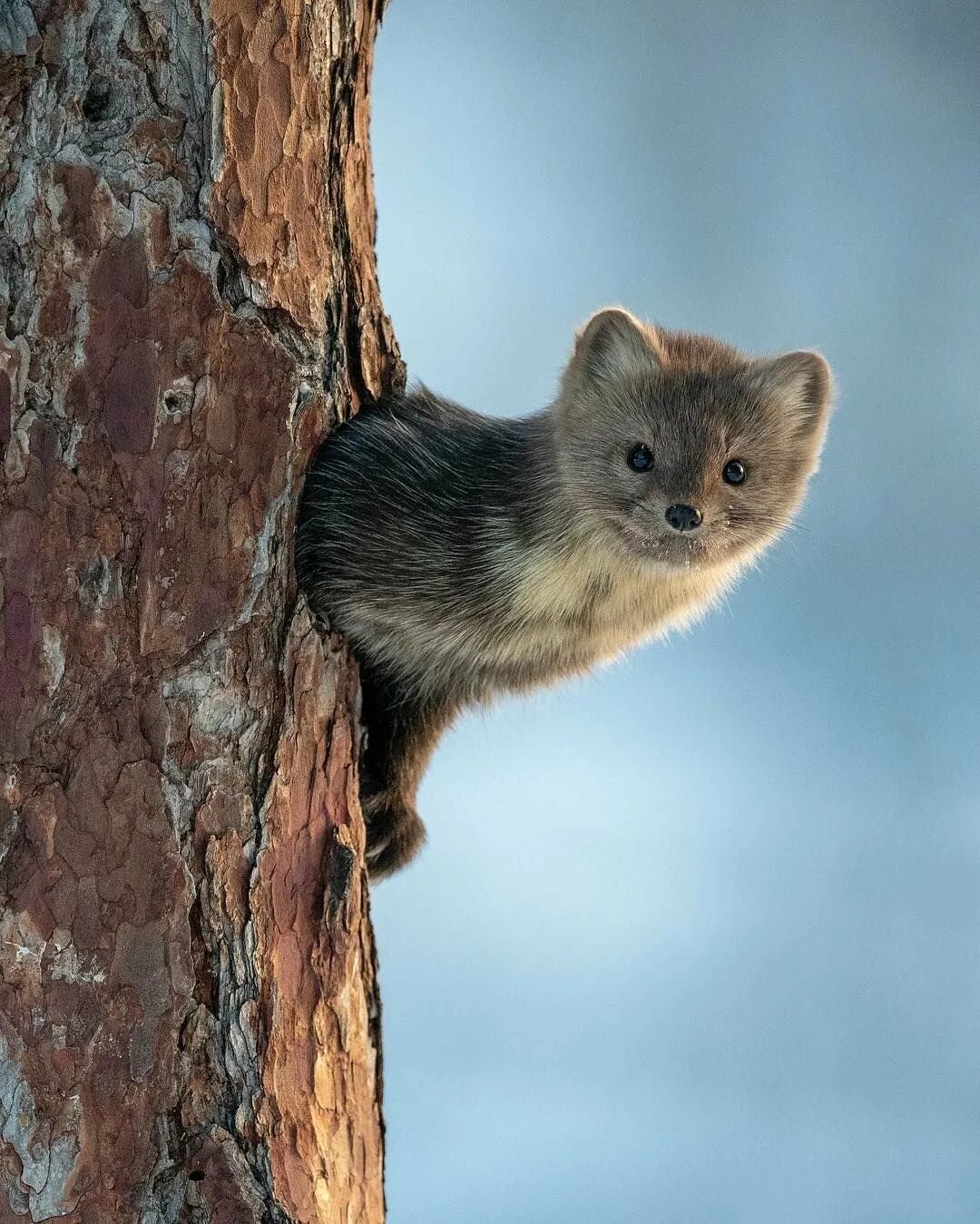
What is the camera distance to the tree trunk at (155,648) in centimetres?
219

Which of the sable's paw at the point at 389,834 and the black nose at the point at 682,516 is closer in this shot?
the black nose at the point at 682,516

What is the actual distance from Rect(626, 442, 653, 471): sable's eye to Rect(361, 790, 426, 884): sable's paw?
0.93 metres

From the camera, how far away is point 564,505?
275cm

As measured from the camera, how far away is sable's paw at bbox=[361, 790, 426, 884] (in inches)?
122

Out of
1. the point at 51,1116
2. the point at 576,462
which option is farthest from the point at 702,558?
the point at 51,1116

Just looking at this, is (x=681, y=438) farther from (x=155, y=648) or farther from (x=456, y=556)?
(x=155, y=648)

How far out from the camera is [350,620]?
269 cm

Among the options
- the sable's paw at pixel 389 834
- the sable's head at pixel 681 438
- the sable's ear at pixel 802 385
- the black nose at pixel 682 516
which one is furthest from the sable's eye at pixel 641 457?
the sable's paw at pixel 389 834

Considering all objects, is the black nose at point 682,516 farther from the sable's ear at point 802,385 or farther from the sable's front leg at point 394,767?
the sable's front leg at point 394,767

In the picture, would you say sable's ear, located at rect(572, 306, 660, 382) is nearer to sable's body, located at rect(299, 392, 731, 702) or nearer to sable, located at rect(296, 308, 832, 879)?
sable, located at rect(296, 308, 832, 879)

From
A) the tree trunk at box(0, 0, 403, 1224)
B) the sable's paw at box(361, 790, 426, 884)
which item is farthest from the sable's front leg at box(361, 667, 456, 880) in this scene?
the tree trunk at box(0, 0, 403, 1224)

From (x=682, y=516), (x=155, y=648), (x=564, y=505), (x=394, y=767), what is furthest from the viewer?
(x=394, y=767)

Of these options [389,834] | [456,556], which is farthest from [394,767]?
[456,556]

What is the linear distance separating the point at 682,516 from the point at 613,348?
1.30 ft
